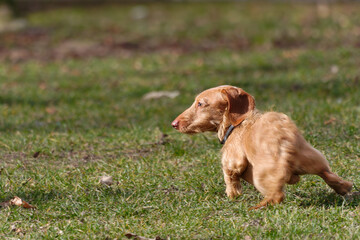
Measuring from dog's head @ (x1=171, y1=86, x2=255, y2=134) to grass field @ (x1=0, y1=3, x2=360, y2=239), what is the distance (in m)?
0.59

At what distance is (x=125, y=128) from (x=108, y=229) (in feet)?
9.84

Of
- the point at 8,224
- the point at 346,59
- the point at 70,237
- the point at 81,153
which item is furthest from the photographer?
the point at 346,59

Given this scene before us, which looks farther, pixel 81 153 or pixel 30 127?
pixel 30 127

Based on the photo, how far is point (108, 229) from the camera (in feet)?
13.5

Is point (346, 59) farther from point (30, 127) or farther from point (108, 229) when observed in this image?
point (108, 229)

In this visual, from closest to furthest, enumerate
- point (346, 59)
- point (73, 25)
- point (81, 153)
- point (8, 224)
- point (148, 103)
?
point (8, 224), point (81, 153), point (148, 103), point (346, 59), point (73, 25)

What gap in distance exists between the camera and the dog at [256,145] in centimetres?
406

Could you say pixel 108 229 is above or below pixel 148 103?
above

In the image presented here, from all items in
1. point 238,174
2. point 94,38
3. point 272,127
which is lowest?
point 94,38

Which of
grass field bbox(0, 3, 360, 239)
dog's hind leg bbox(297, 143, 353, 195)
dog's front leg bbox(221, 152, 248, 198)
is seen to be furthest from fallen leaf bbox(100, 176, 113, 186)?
dog's hind leg bbox(297, 143, 353, 195)

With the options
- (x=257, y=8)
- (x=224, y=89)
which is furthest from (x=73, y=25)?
(x=224, y=89)

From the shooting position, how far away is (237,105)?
4438 mm

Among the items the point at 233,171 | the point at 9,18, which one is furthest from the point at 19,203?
the point at 9,18

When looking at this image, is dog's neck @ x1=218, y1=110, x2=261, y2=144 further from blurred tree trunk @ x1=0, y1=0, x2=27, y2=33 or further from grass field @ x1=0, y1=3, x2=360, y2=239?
blurred tree trunk @ x1=0, y1=0, x2=27, y2=33
